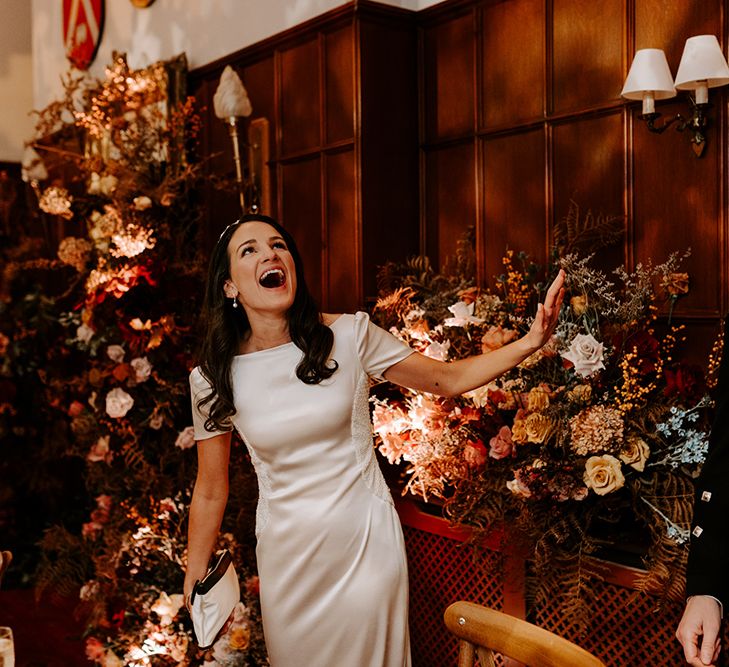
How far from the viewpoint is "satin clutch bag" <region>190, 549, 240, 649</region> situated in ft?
7.86

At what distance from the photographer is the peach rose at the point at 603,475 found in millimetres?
2537

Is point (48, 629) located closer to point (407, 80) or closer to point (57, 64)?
point (407, 80)

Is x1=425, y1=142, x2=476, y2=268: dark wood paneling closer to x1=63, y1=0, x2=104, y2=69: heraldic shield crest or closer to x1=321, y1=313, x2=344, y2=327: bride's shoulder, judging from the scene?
x1=321, y1=313, x2=344, y2=327: bride's shoulder

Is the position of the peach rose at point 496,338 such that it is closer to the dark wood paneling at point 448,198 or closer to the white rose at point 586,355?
the white rose at point 586,355

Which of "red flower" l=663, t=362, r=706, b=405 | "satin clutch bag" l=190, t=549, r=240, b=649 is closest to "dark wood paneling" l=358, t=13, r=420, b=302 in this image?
"red flower" l=663, t=362, r=706, b=405

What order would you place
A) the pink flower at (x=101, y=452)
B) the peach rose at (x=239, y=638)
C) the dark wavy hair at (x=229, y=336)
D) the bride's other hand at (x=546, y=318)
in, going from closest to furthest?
the bride's other hand at (x=546, y=318) < the dark wavy hair at (x=229, y=336) < the peach rose at (x=239, y=638) < the pink flower at (x=101, y=452)

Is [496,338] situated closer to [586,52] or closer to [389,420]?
[389,420]

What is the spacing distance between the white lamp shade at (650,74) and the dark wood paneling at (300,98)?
5.69 feet

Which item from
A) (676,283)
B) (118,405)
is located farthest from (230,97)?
(676,283)

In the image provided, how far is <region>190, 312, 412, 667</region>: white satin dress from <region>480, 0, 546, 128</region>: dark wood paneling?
1.65m

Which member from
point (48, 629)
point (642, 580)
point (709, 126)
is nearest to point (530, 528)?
point (642, 580)

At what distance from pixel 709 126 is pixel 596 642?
1785 millimetres

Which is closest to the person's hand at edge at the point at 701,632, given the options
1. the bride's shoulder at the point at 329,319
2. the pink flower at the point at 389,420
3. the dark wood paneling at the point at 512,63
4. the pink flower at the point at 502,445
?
the pink flower at the point at 502,445

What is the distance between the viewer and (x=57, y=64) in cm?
695
